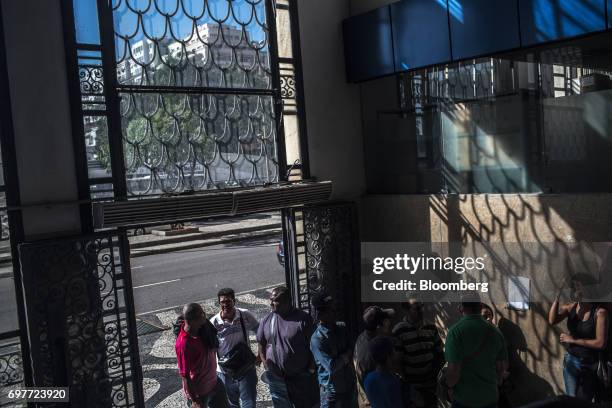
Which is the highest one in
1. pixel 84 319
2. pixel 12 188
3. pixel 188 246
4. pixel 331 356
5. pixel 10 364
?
pixel 12 188

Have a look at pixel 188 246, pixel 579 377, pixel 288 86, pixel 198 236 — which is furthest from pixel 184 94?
pixel 198 236

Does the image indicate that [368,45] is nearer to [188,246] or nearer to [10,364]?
[10,364]

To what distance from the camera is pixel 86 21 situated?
15.5 feet

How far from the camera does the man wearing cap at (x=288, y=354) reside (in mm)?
4473

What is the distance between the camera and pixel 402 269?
20.3 ft

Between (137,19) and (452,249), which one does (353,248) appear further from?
(137,19)

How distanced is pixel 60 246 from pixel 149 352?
3.45 meters

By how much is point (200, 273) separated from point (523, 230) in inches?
373

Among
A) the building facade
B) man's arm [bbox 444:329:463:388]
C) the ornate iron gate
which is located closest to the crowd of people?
man's arm [bbox 444:329:463:388]

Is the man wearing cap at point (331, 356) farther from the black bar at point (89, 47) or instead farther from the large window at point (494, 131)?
the black bar at point (89, 47)

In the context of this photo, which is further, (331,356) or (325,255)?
(325,255)

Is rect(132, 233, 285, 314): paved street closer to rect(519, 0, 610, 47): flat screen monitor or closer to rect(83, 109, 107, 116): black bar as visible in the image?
rect(83, 109, 107, 116): black bar

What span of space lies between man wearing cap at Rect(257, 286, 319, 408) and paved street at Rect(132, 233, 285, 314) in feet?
18.8

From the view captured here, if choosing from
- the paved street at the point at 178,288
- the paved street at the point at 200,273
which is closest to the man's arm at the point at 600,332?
the paved street at the point at 178,288
